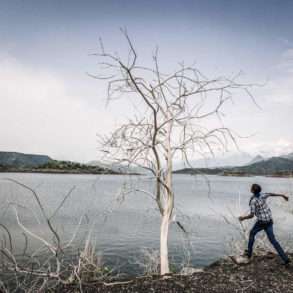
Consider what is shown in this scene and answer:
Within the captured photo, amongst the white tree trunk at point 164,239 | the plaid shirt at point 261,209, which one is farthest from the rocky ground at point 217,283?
the plaid shirt at point 261,209

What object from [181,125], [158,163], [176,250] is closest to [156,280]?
[158,163]

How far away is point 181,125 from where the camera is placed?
348 inches

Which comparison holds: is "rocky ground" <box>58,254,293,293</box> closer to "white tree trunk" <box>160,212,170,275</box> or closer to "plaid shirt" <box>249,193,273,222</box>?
"white tree trunk" <box>160,212,170,275</box>

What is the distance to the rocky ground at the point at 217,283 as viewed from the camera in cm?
721

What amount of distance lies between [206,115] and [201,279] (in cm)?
375

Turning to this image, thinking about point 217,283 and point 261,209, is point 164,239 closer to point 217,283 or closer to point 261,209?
point 217,283

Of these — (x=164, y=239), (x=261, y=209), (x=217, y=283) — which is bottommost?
(x=217, y=283)

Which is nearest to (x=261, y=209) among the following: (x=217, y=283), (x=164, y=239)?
(x=217, y=283)

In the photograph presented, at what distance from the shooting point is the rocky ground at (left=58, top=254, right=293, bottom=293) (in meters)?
7.21

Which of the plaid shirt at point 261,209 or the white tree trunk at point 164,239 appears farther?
the plaid shirt at point 261,209

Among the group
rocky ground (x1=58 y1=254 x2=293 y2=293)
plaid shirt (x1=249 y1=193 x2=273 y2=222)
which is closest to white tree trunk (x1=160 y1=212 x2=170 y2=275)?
rocky ground (x1=58 y1=254 x2=293 y2=293)

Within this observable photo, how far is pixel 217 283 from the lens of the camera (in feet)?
24.7

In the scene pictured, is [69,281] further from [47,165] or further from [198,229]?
[47,165]

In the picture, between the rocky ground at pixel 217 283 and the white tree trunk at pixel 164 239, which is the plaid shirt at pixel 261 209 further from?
the white tree trunk at pixel 164 239
